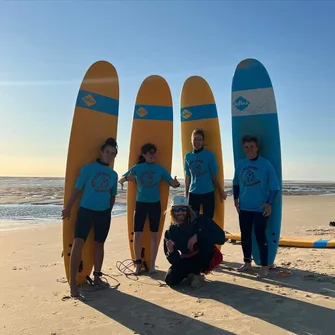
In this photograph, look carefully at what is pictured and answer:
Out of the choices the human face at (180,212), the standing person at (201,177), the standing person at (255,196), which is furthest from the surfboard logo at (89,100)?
the standing person at (255,196)

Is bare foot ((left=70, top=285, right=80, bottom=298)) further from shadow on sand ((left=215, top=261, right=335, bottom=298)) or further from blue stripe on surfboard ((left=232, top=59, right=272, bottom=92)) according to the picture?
blue stripe on surfboard ((left=232, top=59, right=272, bottom=92))

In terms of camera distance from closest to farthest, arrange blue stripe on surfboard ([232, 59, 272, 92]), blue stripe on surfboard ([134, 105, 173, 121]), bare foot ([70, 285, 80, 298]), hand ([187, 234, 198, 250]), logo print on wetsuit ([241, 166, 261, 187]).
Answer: bare foot ([70, 285, 80, 298]), hand ([187, 234, 198, 250]), logo print on wetsuit ([241, 166, 261, 187]), blue stripe on surfboard ([232, 59, 272, 92]), blue stripe on surfboard ([134, 105, 173, 121])

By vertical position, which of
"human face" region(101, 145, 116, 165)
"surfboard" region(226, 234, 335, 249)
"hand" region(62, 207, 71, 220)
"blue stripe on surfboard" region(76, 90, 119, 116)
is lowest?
"surfboard" region(226, 234, 335, 249)

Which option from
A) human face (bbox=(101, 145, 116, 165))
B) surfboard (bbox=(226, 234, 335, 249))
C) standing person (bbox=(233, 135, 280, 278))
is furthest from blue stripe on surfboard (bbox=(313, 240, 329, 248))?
human face (bbox=(101, 145, 116, 165))

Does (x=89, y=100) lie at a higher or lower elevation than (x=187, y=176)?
higher

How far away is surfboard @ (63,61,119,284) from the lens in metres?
3.46

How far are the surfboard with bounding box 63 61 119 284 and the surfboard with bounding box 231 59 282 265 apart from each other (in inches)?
54.0

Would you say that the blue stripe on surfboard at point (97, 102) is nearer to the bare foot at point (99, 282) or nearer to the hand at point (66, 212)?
the hand at point (66, 212)

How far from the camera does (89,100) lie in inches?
150

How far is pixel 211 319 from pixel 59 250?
→ 3.14 metres

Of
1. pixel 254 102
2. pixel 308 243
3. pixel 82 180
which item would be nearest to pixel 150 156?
pixel 82 180

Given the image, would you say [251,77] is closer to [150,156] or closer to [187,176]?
[187,176]

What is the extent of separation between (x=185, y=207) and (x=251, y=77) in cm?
191

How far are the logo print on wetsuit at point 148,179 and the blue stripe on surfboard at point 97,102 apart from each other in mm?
747
